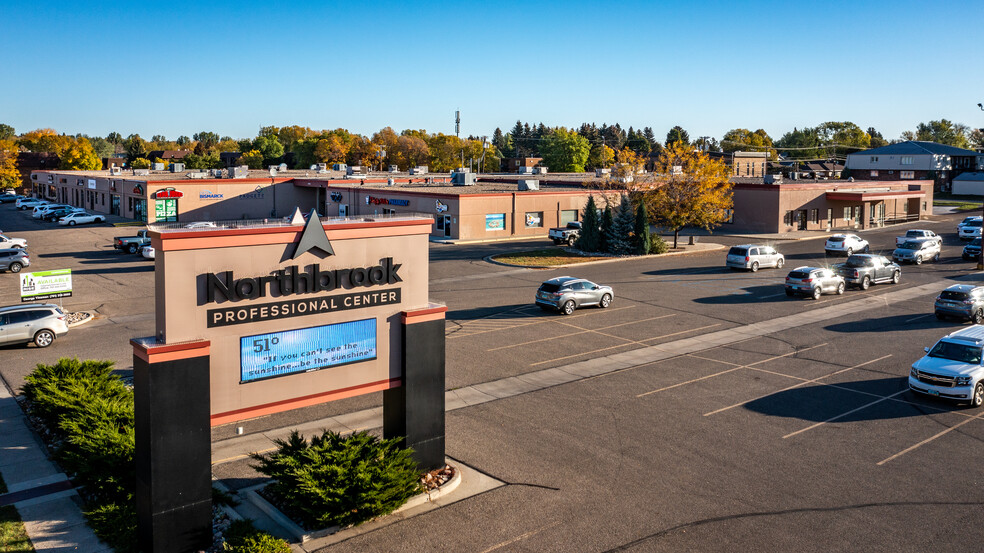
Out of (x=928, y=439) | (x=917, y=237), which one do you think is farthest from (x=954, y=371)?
→ (x=917, y=237)

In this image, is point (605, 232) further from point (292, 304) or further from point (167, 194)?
point (167, 194)

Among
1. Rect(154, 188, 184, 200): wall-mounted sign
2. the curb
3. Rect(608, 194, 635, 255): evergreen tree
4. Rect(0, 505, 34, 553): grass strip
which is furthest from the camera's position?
Rect(154, 188, 184, 200): wall-mounted sign

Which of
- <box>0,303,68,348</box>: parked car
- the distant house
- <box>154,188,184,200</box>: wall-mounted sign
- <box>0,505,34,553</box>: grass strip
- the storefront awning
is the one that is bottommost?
<box>0,505,34,553</box>: grass strip

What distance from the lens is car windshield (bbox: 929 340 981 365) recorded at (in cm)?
2141

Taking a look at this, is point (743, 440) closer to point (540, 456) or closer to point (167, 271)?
point (540, 456)

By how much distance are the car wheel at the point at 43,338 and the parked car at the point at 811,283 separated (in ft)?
108

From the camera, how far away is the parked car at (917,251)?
1933 inches

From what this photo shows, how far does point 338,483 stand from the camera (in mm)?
13773

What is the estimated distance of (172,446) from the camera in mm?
12875

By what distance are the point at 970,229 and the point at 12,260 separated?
6867cm

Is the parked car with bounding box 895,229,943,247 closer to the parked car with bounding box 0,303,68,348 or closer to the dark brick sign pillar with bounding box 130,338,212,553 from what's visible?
the parked car with bounding box 0,303,68,348

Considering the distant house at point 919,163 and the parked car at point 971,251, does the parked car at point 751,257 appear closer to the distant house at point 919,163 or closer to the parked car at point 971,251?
the parked car at point 971,251

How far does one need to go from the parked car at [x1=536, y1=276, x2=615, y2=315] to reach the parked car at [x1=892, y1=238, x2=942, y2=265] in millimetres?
26788

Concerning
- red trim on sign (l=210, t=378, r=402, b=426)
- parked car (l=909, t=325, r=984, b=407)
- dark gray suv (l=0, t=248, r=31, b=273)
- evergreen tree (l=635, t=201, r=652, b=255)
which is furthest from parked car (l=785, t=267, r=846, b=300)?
dark gray suv (l=0, t=248, r=31, b=273)
